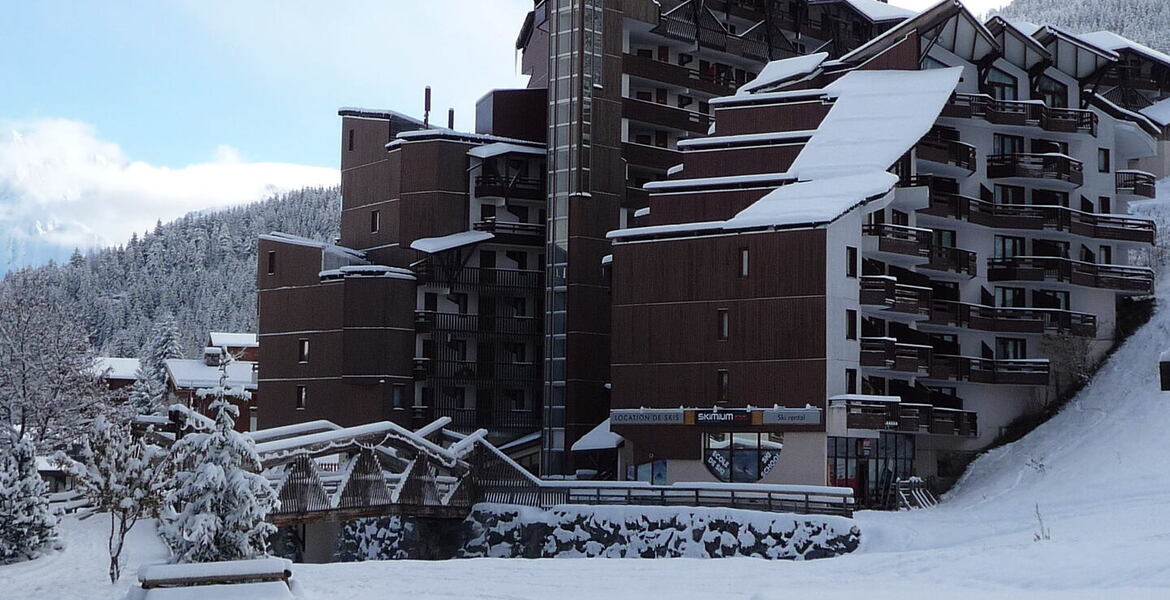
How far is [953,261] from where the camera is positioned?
71062 millimetres

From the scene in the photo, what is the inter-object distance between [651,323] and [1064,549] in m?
32.8

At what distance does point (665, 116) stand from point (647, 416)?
26.1m

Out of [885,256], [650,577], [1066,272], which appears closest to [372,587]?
[650,577]

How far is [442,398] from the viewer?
81.6m

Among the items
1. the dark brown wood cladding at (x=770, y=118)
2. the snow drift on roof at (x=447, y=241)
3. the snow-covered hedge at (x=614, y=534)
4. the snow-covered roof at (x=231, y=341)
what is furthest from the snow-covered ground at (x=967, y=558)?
the snow-covered roof at (x=231, y=341)

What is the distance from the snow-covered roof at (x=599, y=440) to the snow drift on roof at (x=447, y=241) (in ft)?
44.8

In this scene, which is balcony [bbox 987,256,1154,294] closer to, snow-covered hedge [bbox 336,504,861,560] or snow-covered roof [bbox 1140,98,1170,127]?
snow-covered hedge [bbox 336,504,861,560]

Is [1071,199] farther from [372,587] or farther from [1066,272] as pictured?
[372,587]

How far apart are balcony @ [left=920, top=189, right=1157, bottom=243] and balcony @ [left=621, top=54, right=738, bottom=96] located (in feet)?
66.4

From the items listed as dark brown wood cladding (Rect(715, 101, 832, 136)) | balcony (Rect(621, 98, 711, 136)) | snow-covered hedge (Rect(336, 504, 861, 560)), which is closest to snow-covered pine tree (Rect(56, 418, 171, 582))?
snow-covered hedge (Rect(336, 504, 861, 560))

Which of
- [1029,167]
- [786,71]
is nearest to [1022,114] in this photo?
[1029,167]

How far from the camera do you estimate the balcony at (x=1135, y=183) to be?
81438 millimetres

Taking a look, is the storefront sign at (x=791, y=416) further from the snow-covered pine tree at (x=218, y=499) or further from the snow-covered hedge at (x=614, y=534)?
the snow-covered pine tree at (x=218, y=499)

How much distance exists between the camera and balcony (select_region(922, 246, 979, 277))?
230 feet
